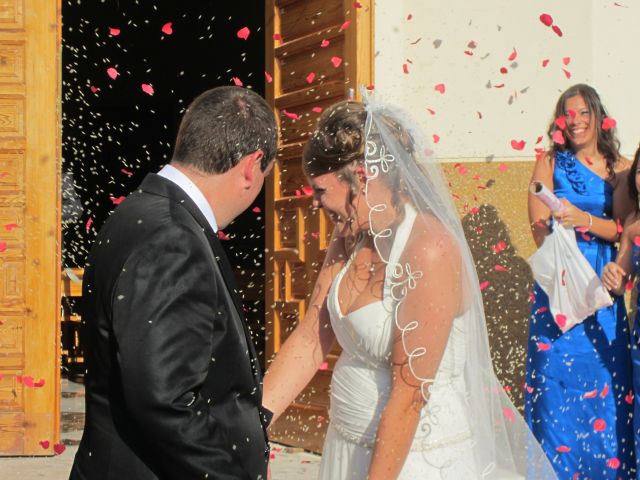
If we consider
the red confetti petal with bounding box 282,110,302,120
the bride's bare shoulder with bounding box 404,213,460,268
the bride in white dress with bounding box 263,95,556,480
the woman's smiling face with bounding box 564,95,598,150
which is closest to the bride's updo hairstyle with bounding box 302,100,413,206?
the bride in white dress with bounding box 263,95,556,480

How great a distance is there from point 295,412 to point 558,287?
226 cm

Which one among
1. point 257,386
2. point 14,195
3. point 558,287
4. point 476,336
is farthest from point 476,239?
point 257,386

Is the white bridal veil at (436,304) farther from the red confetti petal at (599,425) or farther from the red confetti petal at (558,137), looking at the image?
the red confetti petal at (558,137)

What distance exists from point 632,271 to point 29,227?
352cm

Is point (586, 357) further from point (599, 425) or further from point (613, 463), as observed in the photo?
point (613, 463)

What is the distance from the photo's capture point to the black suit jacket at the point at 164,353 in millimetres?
1959

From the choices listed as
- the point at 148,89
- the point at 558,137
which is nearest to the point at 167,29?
the point at 148,89

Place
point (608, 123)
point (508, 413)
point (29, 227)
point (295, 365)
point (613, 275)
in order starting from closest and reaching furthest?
point (508, 413), point (295, 365), point (613, 275), point (608, 123), point (29, 227)

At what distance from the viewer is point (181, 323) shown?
197 cm

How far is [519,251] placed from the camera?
20.7 feet

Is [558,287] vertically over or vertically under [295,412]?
over

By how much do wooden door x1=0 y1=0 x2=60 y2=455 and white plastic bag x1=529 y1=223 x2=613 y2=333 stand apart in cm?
299

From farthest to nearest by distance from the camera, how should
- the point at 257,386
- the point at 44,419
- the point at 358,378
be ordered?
the point at 44,419
the point at 358,378
the point at 257,386

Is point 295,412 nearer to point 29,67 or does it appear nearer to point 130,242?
point 29,67
